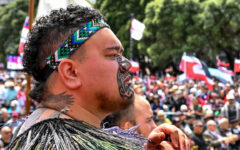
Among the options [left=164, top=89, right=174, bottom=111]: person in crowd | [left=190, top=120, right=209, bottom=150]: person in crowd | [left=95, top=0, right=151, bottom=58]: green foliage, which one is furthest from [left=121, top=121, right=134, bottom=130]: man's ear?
[left=95, top=0, right=151, bottom=58]: green foliage

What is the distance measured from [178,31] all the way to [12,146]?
29167 millimetres

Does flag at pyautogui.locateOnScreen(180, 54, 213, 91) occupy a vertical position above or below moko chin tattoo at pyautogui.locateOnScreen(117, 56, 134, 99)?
below

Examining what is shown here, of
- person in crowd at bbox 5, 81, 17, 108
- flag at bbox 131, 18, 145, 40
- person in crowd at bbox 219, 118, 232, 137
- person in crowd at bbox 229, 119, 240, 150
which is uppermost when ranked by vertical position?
flag at bbox 131, 18, 145, 40

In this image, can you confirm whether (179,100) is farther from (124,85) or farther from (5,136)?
(124,85)

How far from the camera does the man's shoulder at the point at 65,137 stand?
144cm

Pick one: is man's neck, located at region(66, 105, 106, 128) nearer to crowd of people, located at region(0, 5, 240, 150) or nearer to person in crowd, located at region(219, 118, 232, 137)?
crowd of people, located at region(0, 5, 240, 150)

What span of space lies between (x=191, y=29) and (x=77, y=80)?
28771 mm

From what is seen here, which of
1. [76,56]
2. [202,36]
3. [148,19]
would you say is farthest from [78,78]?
[148,19]

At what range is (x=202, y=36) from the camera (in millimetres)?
28906

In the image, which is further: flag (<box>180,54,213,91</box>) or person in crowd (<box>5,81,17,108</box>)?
flag (<box>180,54,213,91</box>)

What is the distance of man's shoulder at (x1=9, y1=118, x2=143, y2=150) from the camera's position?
56.5 inches

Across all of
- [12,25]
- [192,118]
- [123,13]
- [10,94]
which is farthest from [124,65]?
[12,25]

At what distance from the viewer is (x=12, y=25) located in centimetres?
4822

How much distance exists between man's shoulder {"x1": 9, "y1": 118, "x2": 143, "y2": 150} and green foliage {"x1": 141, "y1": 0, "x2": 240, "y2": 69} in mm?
27516
